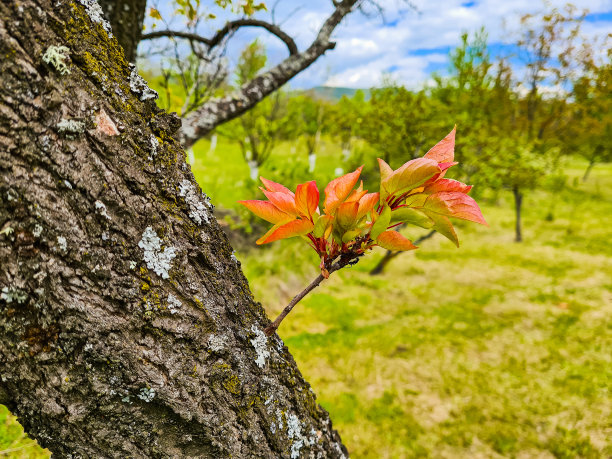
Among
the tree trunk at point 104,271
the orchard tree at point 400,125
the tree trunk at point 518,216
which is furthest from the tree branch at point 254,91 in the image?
the tree trunk at point 518,216

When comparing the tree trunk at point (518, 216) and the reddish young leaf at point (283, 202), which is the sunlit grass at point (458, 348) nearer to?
the tree trunk at point (518, 216)

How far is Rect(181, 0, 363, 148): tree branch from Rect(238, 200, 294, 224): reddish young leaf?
238 cm

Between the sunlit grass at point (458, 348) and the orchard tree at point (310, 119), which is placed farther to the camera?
the orchard tree at point (310, 119)

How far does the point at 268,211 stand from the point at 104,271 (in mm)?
391

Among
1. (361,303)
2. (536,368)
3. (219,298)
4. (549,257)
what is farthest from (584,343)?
(219,298)

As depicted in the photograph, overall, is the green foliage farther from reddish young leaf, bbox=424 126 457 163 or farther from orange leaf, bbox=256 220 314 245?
reddish young leaf, bbox=424 126 457 163

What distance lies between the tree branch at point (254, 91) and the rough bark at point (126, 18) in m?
0.69

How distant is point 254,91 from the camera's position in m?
3.24

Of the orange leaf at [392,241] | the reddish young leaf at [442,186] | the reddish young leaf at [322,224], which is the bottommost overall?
the orange leaf at [392,241]

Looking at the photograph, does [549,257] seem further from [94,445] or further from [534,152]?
[94,445]

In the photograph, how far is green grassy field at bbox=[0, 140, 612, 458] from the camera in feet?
14.0

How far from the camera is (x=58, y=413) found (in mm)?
799

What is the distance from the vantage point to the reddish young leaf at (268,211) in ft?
2.83

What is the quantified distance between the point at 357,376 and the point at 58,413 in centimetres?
501
